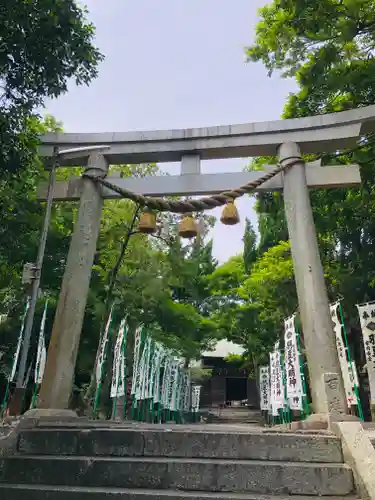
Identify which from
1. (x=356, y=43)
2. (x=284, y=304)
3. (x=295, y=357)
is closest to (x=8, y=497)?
(x=295, y=357)

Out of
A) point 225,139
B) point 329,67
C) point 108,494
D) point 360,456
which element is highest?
point 329,67

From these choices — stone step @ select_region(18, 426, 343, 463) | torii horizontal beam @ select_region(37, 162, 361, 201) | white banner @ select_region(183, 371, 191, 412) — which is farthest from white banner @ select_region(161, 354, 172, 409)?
stone step @ select_region(18, 426, 343, 463)

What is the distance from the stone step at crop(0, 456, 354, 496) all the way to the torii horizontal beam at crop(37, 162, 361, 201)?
5090 mm

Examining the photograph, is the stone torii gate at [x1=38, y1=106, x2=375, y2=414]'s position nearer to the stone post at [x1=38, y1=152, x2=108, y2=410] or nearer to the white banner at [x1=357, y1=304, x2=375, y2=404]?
the stone post at [x1=38, y1=152, x2=108, y2=410]

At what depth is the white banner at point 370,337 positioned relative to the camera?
951cm

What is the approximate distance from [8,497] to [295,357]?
7.13 m

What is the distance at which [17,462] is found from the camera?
4320 mm

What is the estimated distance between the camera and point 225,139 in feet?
27.2

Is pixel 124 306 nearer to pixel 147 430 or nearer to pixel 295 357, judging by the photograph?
pixel 295 357

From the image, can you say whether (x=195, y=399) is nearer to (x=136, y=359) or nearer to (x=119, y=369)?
(x=136, y=359)

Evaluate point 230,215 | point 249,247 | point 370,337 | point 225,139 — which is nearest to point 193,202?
point 230,215

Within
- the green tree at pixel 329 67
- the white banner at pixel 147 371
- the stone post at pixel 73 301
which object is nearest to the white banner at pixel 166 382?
the white banner at pixel 147 371

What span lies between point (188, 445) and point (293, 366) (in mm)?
5787

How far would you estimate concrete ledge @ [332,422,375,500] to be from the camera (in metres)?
3.62
